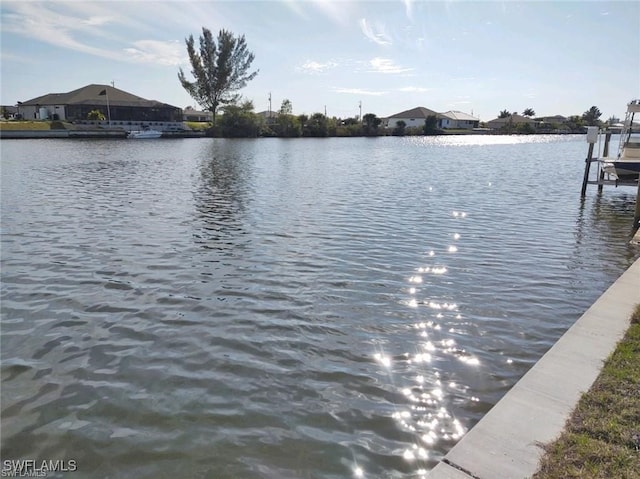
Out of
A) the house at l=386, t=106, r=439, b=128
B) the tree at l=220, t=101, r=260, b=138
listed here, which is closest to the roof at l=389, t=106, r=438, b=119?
the house at l=386, t=106, r=439, b=128

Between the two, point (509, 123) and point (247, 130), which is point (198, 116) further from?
point (509, 123)

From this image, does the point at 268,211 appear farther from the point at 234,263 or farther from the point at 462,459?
the point at 462,459

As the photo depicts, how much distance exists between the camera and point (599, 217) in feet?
56.0

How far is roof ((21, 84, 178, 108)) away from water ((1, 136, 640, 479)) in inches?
3521

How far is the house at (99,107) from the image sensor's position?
3647 inches

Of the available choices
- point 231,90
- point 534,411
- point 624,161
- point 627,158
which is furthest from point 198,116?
point 534,411

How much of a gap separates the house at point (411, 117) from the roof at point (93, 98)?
80132mm

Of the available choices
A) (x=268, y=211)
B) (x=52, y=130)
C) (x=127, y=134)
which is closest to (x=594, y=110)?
(x=127, y=134)

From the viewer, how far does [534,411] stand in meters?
4.41

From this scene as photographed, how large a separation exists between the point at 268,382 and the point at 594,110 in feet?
768

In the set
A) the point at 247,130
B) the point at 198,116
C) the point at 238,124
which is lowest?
the point at 247,130

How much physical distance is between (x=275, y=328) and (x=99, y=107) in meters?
102

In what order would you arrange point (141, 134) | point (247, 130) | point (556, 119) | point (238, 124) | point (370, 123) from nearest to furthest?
1. point (141, 134)
2. point (238, 124)
3. point (247, 130)
4. point (370, 123)
5. point (556, 119)

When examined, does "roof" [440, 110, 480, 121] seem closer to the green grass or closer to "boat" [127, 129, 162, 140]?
"boat" [127, 129, 162, 140]
